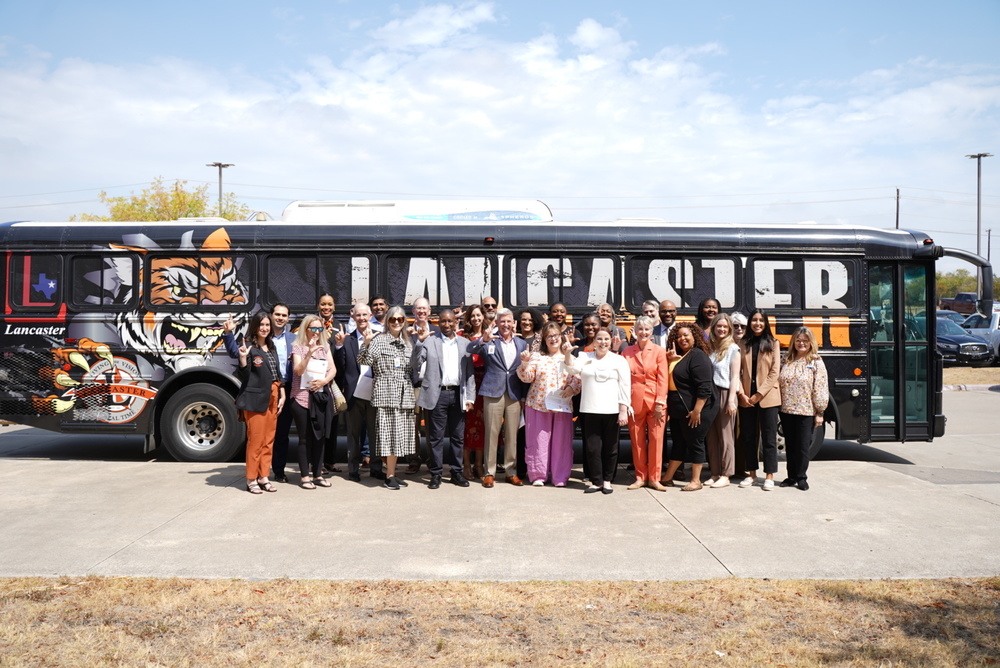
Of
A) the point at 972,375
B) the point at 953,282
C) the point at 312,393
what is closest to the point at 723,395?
the point at 312,393

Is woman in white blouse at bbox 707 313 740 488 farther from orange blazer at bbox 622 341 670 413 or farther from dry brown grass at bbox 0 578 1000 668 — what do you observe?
dry brown grass at bbox 0 578 1000 668

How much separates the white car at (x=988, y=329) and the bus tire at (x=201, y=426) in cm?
2230

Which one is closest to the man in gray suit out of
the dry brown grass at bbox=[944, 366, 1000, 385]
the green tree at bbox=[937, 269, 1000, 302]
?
the dry brown grass at bbox=[944, 366, 1000, 385]

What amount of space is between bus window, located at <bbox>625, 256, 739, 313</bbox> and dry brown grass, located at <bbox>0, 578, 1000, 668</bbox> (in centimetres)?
461

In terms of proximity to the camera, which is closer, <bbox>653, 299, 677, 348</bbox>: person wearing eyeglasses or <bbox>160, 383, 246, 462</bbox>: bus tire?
<bbox>653, 299, 677, 348</bbox>: person wearing eyeglasses

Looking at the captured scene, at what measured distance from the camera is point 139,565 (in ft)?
18.6

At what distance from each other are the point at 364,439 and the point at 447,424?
0.98 metres

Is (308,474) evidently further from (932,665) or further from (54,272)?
(932,665)

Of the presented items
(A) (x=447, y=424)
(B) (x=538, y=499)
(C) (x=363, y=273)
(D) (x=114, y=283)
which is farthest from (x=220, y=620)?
(D) (x=114, y=283)

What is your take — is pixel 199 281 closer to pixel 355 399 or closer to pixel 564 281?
pixel 355 399

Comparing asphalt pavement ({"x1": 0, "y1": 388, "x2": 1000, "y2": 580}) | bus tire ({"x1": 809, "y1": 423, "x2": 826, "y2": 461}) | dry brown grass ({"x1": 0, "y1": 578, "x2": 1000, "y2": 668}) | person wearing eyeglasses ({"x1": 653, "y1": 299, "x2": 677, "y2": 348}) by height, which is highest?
person wearing eyeglasses ({"x1": 653, "y1": 299, "x2": 677, "y2": 348})

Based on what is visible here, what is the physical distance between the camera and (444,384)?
823 cm

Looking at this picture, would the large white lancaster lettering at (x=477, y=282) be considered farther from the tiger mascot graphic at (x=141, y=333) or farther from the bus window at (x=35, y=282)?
the bus window at (x=35, y=282)

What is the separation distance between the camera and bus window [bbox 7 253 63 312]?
9.58 meters
